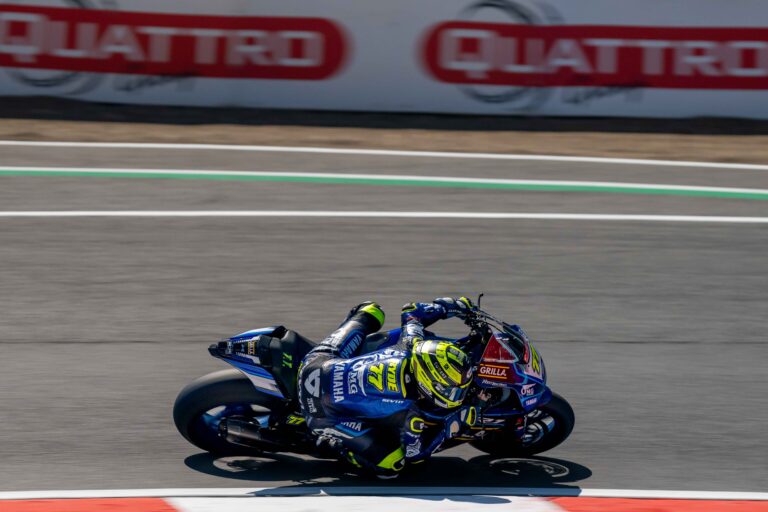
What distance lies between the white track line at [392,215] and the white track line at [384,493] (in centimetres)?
562

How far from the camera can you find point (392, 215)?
11297 millimetres

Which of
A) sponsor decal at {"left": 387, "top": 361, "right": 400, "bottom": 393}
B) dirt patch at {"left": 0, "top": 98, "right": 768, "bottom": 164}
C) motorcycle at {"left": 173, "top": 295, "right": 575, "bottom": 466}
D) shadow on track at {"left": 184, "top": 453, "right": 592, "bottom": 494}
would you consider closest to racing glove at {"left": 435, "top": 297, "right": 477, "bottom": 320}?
motorcycle at {"left": 173, "top": 295, "right": 575, "bottom": 466}

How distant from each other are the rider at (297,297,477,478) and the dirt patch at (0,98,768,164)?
891 centimetres

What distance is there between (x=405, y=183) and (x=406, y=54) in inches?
154

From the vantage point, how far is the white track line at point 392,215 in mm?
11070

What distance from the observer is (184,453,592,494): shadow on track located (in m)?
5.92

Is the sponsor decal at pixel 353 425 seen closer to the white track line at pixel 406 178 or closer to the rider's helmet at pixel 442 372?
the rider's helmet at pixel 442 372

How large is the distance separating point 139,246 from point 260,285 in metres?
1.54

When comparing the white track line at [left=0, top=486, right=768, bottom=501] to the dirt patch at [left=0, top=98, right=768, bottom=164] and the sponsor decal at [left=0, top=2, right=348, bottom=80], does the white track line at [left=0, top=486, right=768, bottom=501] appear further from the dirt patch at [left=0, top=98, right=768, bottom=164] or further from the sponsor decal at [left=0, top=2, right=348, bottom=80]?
the sponsor decal at [left=0, top=2, right=348, bottom=80]

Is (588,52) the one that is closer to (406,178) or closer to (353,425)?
(406,178)

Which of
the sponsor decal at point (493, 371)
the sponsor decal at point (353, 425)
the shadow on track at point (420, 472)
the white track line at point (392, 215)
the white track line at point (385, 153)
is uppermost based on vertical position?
the white track line at point (385, 153)

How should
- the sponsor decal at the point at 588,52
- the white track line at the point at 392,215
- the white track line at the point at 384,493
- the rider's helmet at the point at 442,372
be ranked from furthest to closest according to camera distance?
1. the sponsor decal at the point at 588,52
2. the white track line at the point at 392,215
3. the white track line at the point at 384,493
4. the rider's helmet at the point at 442,372

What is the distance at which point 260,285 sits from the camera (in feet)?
30.1

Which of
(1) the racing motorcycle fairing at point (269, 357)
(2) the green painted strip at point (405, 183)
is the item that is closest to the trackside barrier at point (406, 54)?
(2) the green painted strip at point (405, 183)
